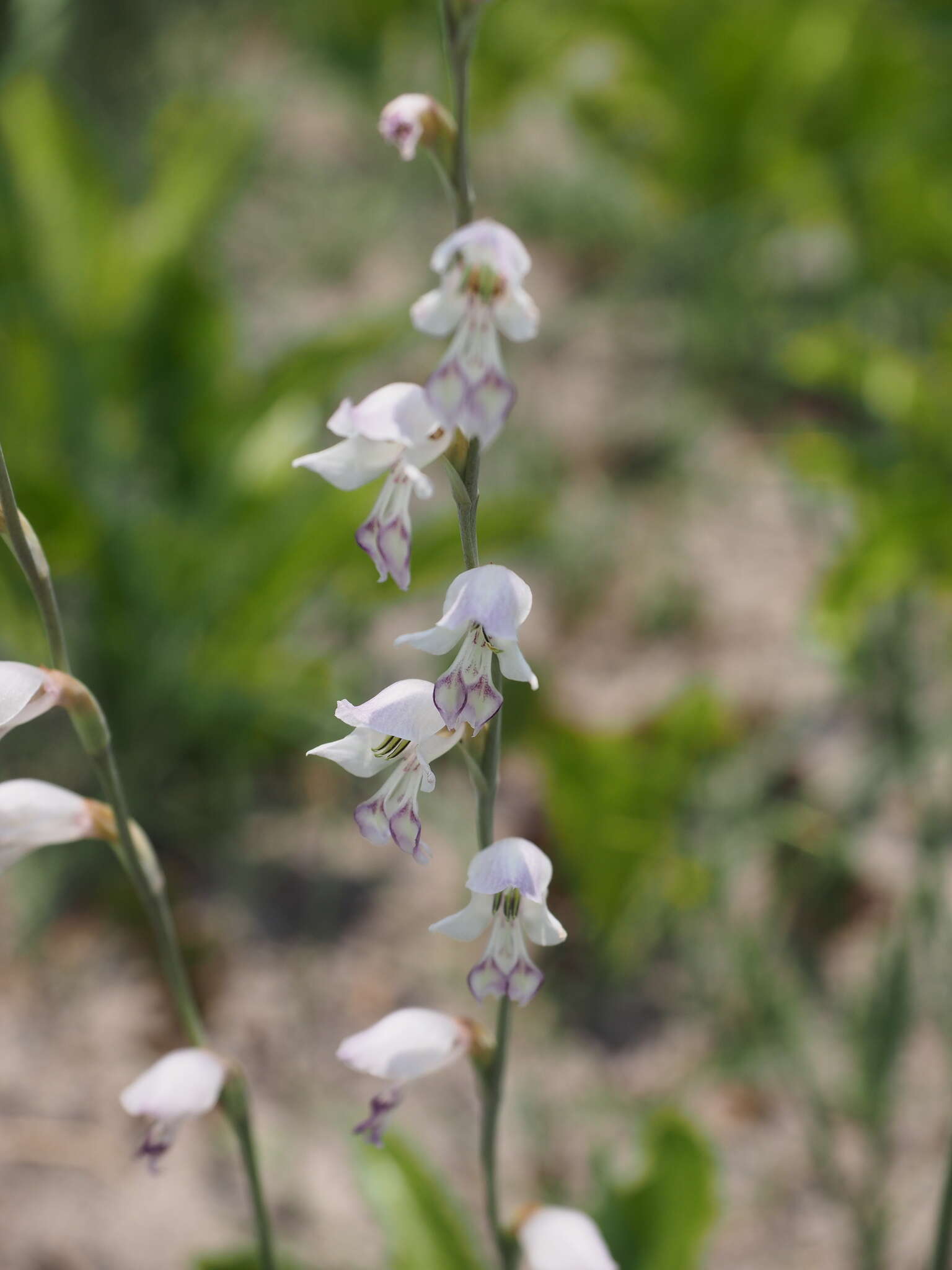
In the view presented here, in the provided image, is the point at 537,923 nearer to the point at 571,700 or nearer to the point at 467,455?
the point at 467,455

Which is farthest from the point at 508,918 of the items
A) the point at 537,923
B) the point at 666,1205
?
the point at 666,1205

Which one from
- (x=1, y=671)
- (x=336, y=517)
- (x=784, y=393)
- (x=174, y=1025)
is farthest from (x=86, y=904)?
(x=784, y=393)

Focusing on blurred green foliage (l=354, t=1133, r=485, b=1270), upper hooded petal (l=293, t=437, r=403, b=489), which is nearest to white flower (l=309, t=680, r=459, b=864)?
upper hooded petal (l=293, t=437, r=403, b=489)

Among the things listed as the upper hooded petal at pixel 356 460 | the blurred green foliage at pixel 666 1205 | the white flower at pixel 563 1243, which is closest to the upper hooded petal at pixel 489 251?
the upper hooded petal at pixel 356 460

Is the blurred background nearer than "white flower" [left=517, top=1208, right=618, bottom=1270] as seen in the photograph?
No

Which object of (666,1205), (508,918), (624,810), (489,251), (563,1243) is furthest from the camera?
(624,810)

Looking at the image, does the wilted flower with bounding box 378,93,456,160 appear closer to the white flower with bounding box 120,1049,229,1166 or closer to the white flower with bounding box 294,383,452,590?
the white flower with bounding box 294,383,452,590
